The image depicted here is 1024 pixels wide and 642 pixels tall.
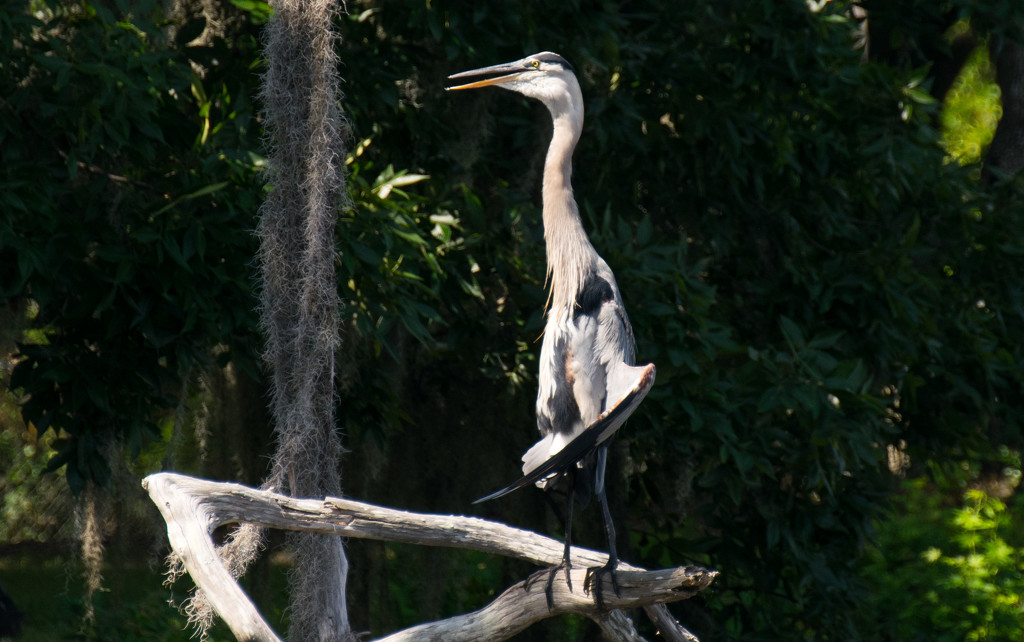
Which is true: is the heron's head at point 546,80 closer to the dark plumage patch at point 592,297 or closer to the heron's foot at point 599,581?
the dark plumage patch at point 592,297

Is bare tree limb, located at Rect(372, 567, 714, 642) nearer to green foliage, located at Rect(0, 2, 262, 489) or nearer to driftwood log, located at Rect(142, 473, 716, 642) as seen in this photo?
driftwood log, located at Rect(142, 473, 716, 642)

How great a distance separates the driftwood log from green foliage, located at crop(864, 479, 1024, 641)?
3.18 m

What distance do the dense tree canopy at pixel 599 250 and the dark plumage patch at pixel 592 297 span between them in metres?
0.50

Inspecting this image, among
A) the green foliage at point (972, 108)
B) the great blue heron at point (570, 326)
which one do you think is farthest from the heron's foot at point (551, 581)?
the green foliage at point (972, 108)

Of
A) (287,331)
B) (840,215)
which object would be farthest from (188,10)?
(840,215)

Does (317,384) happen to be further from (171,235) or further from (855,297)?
(855,297)

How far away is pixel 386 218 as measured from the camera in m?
3.13

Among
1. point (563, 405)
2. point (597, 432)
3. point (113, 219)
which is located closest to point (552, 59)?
point (563, 405)

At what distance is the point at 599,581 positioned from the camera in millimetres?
2385

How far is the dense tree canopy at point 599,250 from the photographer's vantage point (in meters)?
3.03

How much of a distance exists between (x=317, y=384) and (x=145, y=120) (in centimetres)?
103

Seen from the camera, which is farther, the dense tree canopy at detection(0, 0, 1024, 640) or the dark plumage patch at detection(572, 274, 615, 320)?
the dense tree canopy at detection(0, 0, 1024, 640)

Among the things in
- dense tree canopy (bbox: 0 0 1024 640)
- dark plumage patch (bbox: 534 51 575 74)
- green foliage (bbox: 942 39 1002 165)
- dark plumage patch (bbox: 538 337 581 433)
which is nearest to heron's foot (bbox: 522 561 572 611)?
dark plumage patch (bbox: 538 337 581 433)

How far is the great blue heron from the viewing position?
2.70 metres
